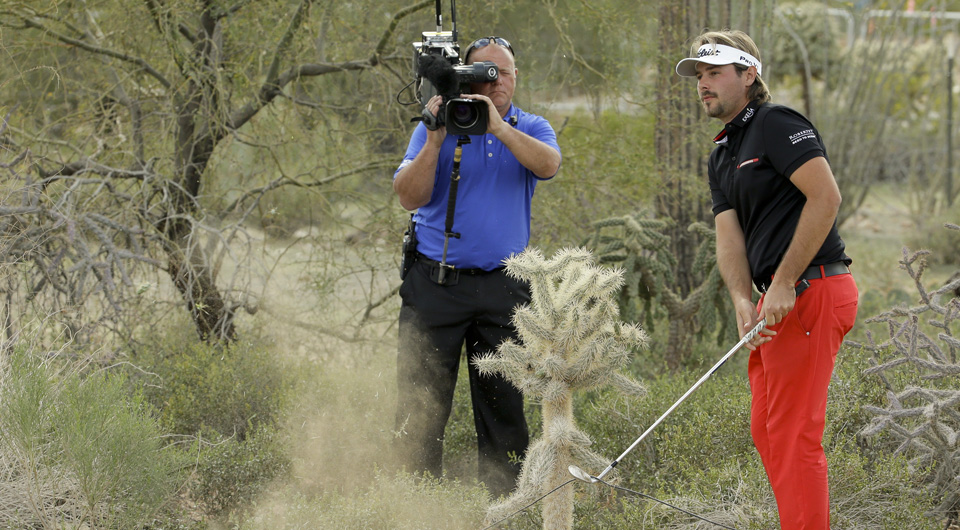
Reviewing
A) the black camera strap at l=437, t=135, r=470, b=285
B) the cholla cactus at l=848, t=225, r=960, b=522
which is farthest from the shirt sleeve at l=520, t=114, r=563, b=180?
the cholla cactus at l=848, t=225, r=960, b=522

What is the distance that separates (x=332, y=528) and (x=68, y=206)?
2.46m

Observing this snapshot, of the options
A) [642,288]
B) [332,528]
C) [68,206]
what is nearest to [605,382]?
[332,528]

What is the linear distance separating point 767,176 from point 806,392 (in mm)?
718

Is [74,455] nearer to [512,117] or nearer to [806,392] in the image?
[512,117]

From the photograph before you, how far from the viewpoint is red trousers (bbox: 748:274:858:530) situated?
2.75m

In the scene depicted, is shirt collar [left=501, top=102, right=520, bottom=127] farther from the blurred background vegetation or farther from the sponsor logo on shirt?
the blurred background vegetation

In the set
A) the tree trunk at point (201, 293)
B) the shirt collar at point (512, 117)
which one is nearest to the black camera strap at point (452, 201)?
the shirt collar at point (512, 117)

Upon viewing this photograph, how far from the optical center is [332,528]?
124 inches

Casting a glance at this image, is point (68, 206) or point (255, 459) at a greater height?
point (68, 206)

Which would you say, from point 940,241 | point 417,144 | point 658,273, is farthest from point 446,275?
point 940,241

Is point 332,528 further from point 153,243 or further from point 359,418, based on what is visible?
point 153,243

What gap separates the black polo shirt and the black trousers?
41.3 inches

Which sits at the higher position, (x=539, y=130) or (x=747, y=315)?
(x=539, y=130)

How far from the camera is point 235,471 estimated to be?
151 inches
